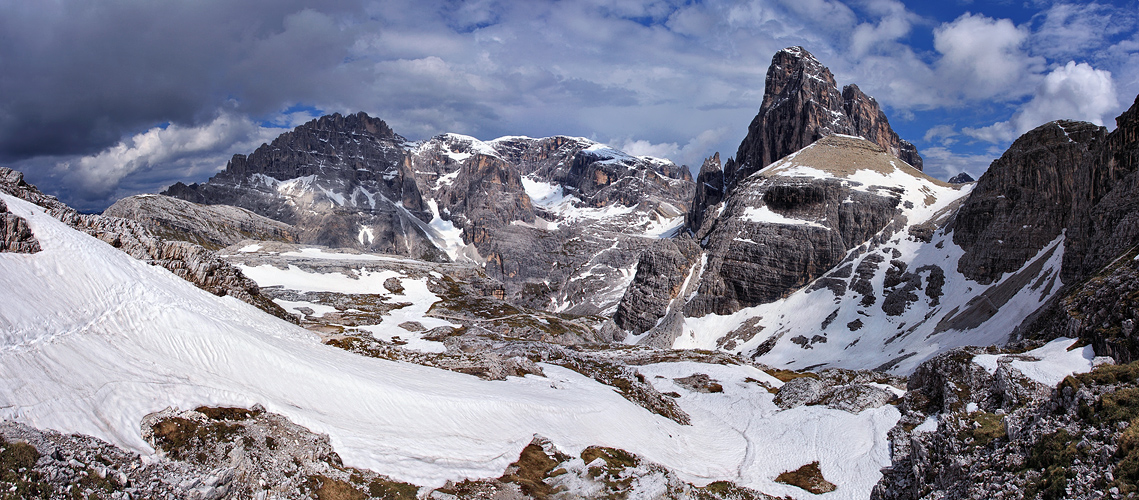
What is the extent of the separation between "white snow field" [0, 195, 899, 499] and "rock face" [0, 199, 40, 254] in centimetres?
60

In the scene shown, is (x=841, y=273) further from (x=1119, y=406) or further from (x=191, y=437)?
(x=191, y=437)

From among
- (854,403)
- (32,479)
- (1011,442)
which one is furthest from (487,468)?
(854,403)

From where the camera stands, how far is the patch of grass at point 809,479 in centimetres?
3222

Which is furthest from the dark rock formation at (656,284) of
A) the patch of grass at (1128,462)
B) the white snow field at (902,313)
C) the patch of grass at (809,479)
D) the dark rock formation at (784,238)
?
the patch of grass at (1128,462)

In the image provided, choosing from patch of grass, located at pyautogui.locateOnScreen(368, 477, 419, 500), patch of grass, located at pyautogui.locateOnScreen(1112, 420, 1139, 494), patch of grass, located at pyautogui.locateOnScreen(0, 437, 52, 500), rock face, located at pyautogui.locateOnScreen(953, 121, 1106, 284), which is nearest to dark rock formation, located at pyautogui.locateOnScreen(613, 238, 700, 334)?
rock face, located at pyautogui.locateOnScreen(953, 121, 1106, 284)

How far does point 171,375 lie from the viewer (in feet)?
69.5

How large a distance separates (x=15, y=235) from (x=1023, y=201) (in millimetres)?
152438

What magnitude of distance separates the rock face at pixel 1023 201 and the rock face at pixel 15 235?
139 m

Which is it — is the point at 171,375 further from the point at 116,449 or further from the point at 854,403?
the point at 854,403

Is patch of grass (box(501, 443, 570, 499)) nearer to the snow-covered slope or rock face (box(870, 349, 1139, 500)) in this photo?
rock face (box(870, 349, 1139, 500))

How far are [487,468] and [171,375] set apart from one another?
43.1 feet

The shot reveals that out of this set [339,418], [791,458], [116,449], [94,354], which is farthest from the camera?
[791,458]

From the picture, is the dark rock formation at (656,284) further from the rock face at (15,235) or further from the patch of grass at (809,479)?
the rock face at (15,235)

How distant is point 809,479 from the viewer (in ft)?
110
